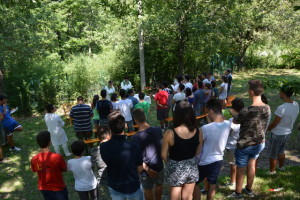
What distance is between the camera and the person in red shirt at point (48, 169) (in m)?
3.57

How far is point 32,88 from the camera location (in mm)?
13586

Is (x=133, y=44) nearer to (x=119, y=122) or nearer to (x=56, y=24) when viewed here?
(x=56, y=24)

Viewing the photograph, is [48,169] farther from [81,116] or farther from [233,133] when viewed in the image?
[81,116]

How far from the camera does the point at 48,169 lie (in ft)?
11.7

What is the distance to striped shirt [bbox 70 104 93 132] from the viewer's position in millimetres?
6492

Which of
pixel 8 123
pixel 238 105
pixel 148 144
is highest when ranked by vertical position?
pixel 238 105

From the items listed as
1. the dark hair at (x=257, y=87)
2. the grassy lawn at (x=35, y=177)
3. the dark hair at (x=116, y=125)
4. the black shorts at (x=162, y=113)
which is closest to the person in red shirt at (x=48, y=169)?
the dark hair at (x=116, y=125)

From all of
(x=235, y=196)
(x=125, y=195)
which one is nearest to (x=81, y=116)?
(x=125, y=195)

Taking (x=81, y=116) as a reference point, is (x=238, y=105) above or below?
above

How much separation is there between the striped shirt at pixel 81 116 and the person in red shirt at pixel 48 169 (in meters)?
2.78

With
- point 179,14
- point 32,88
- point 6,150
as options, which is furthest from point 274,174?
point 32,88

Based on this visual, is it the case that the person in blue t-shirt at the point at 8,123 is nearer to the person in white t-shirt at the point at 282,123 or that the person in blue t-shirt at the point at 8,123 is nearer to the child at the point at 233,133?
the child at the point at 233,133

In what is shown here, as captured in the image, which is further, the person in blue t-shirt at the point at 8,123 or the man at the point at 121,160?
the person in blue t-shirt at the point at 8,123

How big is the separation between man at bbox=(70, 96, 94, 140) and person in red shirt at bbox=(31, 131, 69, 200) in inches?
110
